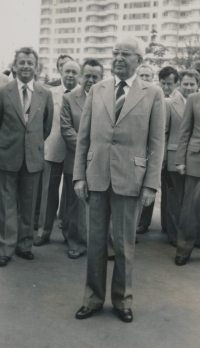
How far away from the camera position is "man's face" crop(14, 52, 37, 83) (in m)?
4.66

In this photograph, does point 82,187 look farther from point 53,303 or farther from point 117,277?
point 53,303

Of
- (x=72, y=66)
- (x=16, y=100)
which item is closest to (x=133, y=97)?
(x=16, y=100)

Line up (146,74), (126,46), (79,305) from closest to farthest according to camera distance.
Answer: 1. (126,46)
2. (79,305)
3. (146,74)

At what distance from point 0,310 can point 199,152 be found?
100 inches

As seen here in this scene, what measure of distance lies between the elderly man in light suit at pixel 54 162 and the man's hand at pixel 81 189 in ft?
5.54

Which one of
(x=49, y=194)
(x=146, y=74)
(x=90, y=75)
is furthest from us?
(x=146, y=74)

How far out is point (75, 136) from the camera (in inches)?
195

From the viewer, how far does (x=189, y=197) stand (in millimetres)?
4988

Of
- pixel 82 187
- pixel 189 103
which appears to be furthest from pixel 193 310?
pixel 189 103

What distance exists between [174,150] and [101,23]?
1010cm

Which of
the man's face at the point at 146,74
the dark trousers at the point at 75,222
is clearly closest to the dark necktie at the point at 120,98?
the dark trousers at the point at 75,222

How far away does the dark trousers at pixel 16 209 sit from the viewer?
4770 millimetres

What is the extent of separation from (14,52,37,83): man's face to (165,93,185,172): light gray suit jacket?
1.75m

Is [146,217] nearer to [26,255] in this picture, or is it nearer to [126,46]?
[26,255]
